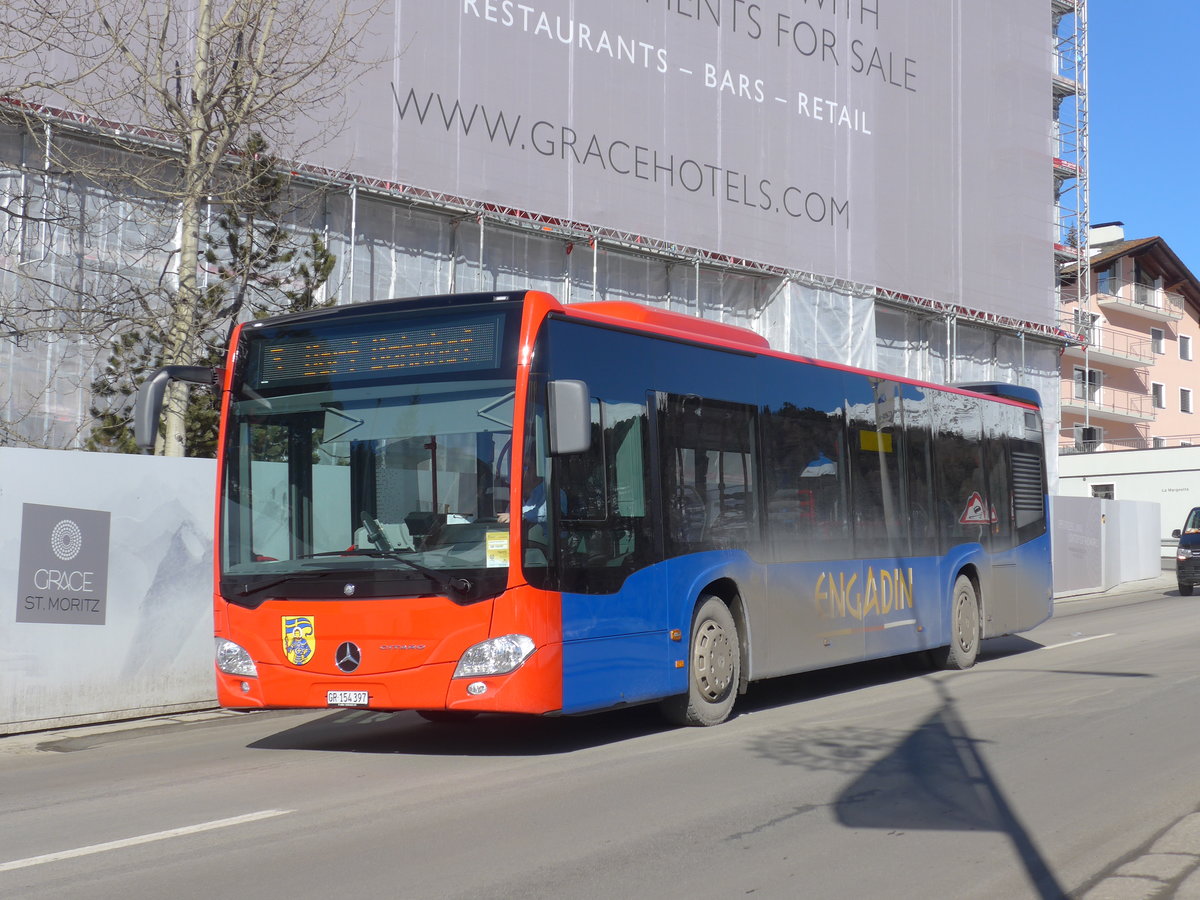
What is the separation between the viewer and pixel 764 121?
3111cm

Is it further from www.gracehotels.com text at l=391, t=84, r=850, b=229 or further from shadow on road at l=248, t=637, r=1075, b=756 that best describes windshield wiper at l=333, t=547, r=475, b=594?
www.gracehotels.com text at l=391, t=84, r=850, b=229

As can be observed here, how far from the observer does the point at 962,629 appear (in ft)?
47.3

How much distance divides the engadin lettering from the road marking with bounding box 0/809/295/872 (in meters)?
5.85

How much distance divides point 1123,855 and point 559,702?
3525mm

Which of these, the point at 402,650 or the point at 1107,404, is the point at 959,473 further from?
the point at 1107,404

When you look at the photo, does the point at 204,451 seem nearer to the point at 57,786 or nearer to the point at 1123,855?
the point at 57,786

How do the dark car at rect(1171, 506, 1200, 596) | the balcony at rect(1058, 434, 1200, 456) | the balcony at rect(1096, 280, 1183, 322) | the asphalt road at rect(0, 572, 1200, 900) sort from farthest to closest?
the balcony at rect(1096, 280, 1183, 322) → the balcony at rect(1058, 434, 1200, 456) → the dark car at rect(1171, 506, 1200, 596) → the asphalt road at rect(0, 572, 1200, 900)

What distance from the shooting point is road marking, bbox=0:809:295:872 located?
19.3 ft

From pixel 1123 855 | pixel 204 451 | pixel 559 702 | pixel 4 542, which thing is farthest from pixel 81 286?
pixel 1123 855

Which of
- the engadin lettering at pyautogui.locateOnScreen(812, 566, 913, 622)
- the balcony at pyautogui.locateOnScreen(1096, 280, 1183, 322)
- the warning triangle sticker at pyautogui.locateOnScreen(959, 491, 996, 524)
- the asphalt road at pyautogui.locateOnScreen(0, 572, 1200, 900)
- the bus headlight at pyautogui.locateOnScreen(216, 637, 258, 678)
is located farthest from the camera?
the balcony at pyautogui.locateOnScreen(1096, 280, 1183, 322)

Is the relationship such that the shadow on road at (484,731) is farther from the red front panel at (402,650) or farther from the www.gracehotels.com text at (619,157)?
the www.gracehotels.com text at (619,157)

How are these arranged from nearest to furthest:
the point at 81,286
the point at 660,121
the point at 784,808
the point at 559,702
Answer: the point at 784,808 < the point at 559,702 < the point at 81,286 < the point at 660,121

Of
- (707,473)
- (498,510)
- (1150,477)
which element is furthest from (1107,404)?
(498,510)

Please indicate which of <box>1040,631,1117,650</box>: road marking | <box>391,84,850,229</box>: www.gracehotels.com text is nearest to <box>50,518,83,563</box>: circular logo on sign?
<box>1040,631,1117,650</box>: road marking
